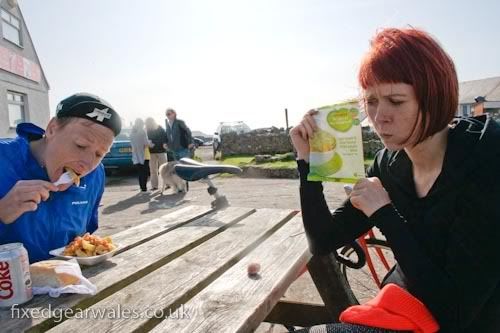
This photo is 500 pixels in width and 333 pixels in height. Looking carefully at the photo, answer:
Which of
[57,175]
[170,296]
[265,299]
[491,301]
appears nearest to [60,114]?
[57,175]

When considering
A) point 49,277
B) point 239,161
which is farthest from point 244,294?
point 239,161

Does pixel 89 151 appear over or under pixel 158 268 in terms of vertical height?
over

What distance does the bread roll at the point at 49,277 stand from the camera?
133 cm

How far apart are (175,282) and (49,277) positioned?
1.46 ft

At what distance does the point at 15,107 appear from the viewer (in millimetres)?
15680

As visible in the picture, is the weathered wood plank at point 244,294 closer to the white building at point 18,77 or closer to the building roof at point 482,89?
the white building at point 18,77

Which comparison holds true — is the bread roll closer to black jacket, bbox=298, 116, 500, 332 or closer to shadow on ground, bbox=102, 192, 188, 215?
black jacket, bbox=298, 116, 500, 332

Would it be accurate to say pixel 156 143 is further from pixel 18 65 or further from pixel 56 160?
pixel 18 65

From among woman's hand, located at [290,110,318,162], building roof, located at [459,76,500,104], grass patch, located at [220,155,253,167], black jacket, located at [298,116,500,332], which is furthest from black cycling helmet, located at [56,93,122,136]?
building roof, located at [459,76,500,104]

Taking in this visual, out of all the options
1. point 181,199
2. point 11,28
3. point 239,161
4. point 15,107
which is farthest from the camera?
point 11,28

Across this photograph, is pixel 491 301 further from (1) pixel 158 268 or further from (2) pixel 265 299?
(1) pixel 158 268

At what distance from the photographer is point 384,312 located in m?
1.13

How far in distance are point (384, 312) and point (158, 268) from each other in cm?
94

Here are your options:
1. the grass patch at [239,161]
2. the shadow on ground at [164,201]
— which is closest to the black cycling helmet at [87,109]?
the shadow on ground at [164,201]
